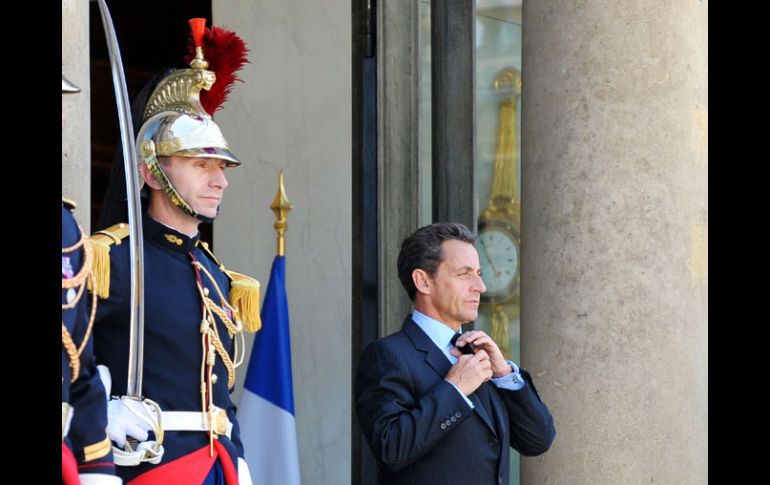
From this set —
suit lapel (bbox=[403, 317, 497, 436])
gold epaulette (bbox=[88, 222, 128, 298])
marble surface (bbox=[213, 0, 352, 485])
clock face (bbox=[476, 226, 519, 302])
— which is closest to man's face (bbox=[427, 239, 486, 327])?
suit lapel (bbox=[403, 317, 497, 436])

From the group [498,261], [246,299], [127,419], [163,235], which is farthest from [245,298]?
[498,261]

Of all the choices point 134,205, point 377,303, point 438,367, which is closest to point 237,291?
point 438,367

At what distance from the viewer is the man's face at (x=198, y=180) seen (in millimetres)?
4582

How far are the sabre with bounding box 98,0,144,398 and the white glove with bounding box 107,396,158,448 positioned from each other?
41 millimetres

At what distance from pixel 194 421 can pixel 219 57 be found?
1.18 metres

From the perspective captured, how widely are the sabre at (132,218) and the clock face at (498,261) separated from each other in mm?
3274

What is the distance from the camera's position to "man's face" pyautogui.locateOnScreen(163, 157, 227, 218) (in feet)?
15.0

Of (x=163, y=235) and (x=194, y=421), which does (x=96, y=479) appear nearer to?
(x=194, y=421)

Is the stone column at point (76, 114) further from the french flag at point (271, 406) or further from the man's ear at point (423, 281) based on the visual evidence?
the french flag at point (271, 406)

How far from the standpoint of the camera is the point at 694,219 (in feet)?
18.1

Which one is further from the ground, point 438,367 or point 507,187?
point 507,187

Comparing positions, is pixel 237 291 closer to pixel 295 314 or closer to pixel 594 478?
pixel 594 478

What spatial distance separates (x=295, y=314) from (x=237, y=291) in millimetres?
2663

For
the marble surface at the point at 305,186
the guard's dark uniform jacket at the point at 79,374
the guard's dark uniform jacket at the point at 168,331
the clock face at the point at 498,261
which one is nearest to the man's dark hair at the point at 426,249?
the guard's dark uniform jacket at the point at 168,331
